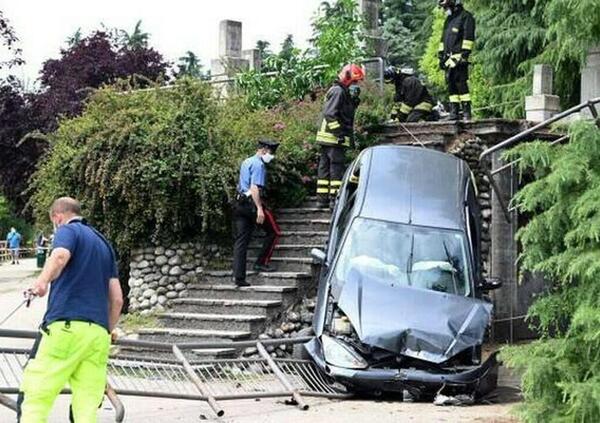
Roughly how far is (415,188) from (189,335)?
3.68 meters

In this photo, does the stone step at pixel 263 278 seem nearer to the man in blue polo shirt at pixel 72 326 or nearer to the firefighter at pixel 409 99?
the firefighter at pixel 409 99

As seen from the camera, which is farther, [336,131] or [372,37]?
[372,37]

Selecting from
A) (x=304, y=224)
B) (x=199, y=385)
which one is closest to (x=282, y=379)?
(x=199, y=385)

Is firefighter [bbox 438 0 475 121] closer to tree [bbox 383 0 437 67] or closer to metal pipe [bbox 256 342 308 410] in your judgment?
metal pipe [bbox 256 342 308 410]

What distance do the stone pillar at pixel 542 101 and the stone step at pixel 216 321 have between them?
6.38 m

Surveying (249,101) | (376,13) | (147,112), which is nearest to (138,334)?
(147,112)

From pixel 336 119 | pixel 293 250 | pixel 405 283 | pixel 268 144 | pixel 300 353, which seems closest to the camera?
pixel 405 283

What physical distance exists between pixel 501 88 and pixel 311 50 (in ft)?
28.3

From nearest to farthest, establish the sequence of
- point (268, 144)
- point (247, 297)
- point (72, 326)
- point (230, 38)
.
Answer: point (72, 326) < point (247, 297) < point (268, 144) < point (230, 38)

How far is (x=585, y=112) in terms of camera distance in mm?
12594

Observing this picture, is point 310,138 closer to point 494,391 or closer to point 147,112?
point 147,112

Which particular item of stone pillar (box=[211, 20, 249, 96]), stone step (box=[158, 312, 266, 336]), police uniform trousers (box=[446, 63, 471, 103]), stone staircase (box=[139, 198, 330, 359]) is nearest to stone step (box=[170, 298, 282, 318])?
stone staircase (box=[139, 198, 330, 359])

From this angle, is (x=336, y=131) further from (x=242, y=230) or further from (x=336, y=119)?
(x=242, y=230)

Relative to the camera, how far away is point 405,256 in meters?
11.7
